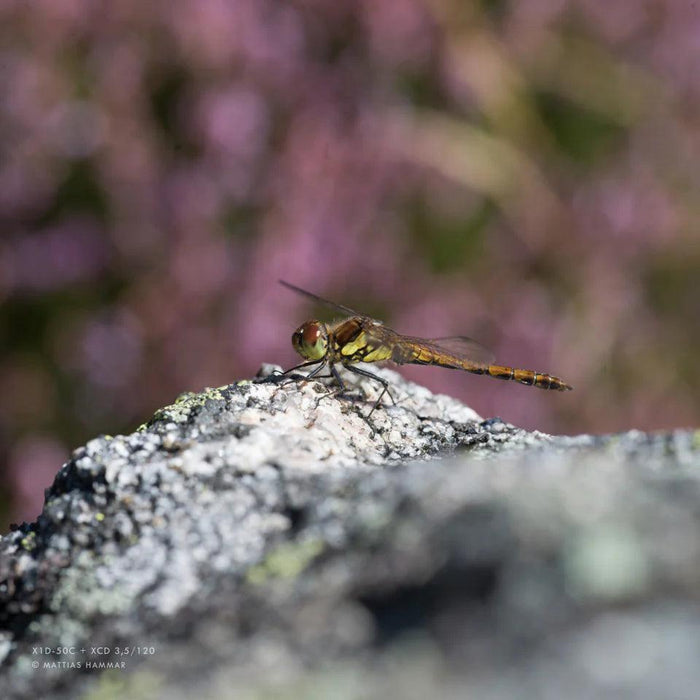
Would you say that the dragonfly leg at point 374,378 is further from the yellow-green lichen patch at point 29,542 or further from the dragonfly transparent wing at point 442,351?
the yellow-green lichen patch at point 29,542

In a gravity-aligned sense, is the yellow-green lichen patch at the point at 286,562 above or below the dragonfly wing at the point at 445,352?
below

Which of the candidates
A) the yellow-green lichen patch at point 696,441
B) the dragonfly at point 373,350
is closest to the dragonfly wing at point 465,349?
the dragonfly at point 373,350

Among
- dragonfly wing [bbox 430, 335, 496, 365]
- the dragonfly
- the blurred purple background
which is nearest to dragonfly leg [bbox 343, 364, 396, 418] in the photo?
the dragonfly

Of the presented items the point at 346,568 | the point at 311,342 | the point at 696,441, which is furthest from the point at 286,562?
the point at 311,342

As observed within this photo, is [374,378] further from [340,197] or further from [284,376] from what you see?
[340,197]

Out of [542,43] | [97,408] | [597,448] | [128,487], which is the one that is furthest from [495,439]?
[542,43]
